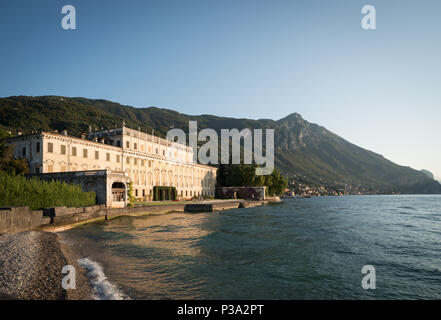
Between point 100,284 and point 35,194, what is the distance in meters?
23.6

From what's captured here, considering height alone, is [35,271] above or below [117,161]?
below

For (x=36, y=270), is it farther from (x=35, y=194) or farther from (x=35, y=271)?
(x=35, y=194)

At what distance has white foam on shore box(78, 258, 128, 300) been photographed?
1034 centimetres

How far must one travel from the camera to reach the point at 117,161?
57656 millimetres

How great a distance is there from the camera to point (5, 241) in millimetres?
18188

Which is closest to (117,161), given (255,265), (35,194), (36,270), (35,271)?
(35,194)

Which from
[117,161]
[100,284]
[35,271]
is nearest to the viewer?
[100,284]

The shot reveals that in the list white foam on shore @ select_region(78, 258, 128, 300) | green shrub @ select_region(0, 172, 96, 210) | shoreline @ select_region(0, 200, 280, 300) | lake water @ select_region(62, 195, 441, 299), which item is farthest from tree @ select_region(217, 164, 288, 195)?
white foam on shore @ select_region(78, 258, 128, 300)

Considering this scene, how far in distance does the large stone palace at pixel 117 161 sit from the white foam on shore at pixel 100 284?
93.0 feet

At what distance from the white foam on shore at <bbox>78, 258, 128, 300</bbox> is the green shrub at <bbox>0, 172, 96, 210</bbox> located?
17.7m

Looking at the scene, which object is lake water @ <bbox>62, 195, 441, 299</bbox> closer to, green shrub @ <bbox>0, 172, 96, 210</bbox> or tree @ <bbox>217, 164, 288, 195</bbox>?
green shrub @ <bbox>0, 172, 96, 210</bbox>

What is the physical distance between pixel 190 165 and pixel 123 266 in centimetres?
7273

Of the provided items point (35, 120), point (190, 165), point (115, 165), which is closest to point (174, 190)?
point (190, 165)
